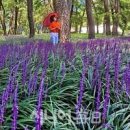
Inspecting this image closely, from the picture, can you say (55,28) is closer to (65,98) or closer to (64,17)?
(64,17)

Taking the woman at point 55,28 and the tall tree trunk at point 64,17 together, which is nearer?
the tall tree trunk at point 64,17

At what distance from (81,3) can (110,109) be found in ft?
132

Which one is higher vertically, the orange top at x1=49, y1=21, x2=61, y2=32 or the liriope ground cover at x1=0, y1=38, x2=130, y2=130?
the orange top at x1=49, y1=21, x2=61, y2=32

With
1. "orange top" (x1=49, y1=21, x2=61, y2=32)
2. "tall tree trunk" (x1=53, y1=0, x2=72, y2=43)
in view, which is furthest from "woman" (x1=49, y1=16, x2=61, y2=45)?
"tall tree trunk" (x1=53, y1=0, x2=72, y2=43)

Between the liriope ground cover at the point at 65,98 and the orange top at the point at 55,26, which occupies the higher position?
the orange top at the point at 55,26

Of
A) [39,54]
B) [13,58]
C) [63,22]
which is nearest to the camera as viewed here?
[13,58]

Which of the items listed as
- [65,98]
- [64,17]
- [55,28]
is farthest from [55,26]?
[65,98]

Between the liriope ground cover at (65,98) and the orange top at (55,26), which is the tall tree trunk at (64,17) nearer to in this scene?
the orange top at (55,26)

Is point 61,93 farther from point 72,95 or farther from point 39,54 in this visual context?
point 39,54

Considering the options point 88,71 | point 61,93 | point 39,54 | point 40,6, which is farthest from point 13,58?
point 40,6

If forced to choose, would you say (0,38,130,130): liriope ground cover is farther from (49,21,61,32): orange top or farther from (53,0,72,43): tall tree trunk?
(49,21,61,32): orange top

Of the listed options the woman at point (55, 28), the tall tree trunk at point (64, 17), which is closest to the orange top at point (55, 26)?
the woman at point (55, 28)

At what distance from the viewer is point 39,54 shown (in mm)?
7473

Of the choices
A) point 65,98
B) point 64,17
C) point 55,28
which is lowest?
point 65,98
